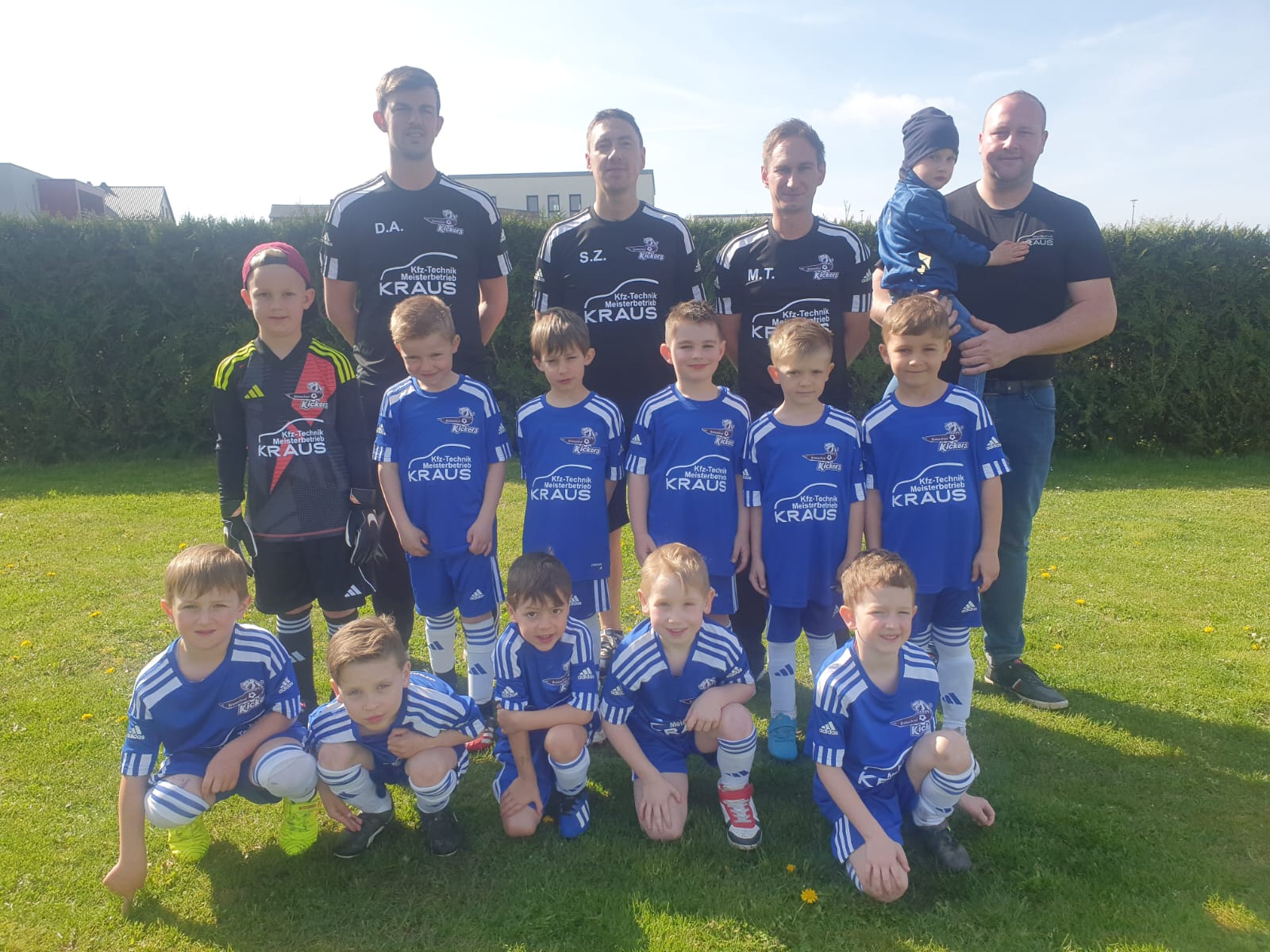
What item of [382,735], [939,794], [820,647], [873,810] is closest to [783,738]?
[820,647]

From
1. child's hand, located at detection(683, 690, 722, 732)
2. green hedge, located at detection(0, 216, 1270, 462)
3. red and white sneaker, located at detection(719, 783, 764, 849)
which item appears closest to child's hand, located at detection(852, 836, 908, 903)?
red and white sneaker, located at detection(719, 783, 764, 849)

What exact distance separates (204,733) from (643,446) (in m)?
1.97

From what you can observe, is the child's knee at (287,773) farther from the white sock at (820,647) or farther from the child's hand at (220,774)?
the white sock at (820,647)

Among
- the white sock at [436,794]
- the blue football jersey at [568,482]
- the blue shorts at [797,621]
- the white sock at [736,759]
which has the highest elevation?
the blue football jersey at [568,482]

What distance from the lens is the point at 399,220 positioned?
3926mm

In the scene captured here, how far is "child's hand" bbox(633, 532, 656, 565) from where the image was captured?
137 inches

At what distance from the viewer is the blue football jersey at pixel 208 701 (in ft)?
9.09

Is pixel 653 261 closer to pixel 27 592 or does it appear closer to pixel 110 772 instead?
pixel 110 772

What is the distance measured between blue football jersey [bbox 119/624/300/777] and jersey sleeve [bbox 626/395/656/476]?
156cm

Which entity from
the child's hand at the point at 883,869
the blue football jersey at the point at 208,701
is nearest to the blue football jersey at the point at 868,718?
the child's hand at the point at 883,869

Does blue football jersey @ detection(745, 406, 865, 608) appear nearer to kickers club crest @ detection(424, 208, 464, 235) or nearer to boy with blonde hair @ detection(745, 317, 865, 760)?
boy with blonde hair @ detection(745, 317, 865, 760)

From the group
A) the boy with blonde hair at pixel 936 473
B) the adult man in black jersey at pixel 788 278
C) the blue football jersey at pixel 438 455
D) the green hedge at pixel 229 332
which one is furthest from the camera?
the green hedge at pixel 229 332

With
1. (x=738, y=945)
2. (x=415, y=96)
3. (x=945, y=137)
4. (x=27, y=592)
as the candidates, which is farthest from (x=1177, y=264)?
(x=27, y=592)

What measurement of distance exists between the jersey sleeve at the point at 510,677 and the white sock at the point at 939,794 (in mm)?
1445
